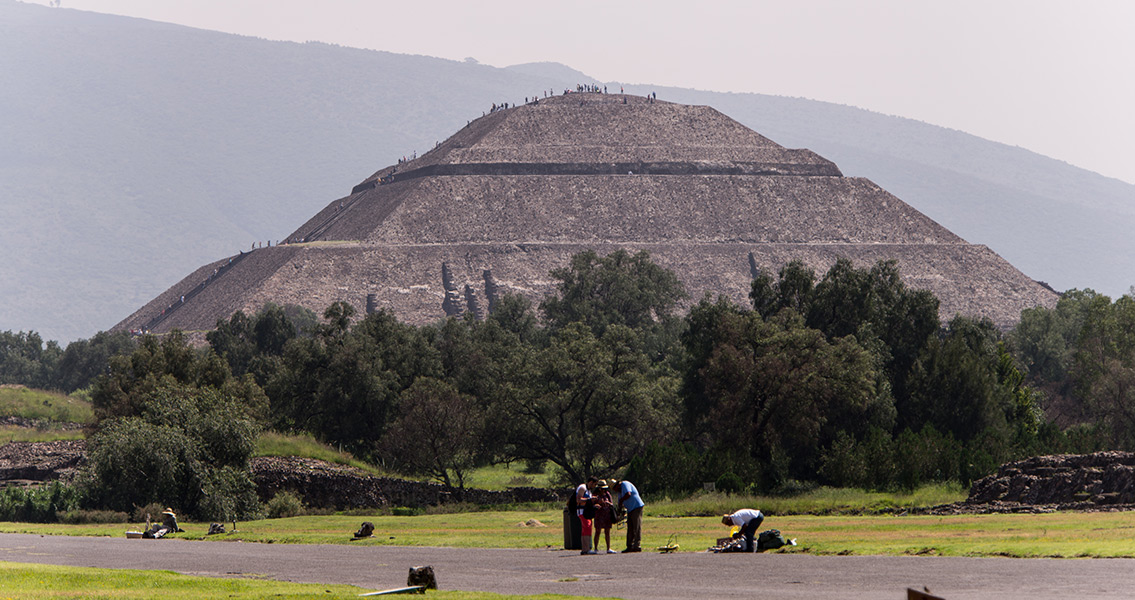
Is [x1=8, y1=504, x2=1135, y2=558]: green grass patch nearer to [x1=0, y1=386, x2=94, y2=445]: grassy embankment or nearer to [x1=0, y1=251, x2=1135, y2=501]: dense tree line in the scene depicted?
[x1=0, y1=251, x2=1135, y2=501]: dense tree line

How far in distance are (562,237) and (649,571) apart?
151 m

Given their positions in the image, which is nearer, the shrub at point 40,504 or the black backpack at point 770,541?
the black backpack at point 770,541

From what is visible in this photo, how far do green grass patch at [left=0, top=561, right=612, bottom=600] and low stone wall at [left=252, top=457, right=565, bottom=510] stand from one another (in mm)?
31433

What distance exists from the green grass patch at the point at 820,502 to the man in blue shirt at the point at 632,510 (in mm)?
15996

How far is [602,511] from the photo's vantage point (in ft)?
118

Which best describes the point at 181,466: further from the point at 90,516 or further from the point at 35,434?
the point at 35,434

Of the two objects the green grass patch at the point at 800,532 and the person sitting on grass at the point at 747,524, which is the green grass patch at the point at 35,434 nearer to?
the green grass patch at the point at 800,532

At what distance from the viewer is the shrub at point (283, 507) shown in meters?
59.6

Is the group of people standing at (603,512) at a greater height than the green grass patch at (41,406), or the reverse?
the green grass patch at (41,406)

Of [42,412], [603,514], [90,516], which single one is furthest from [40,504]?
[42,412]

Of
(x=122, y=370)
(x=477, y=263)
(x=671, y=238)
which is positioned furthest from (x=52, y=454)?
(x=671, y=238)

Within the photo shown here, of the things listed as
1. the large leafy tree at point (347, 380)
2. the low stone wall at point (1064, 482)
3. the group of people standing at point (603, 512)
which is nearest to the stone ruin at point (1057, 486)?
the low stone wall at point (1064, 482)

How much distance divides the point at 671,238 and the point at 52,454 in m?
116

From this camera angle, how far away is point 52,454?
75.9 m
